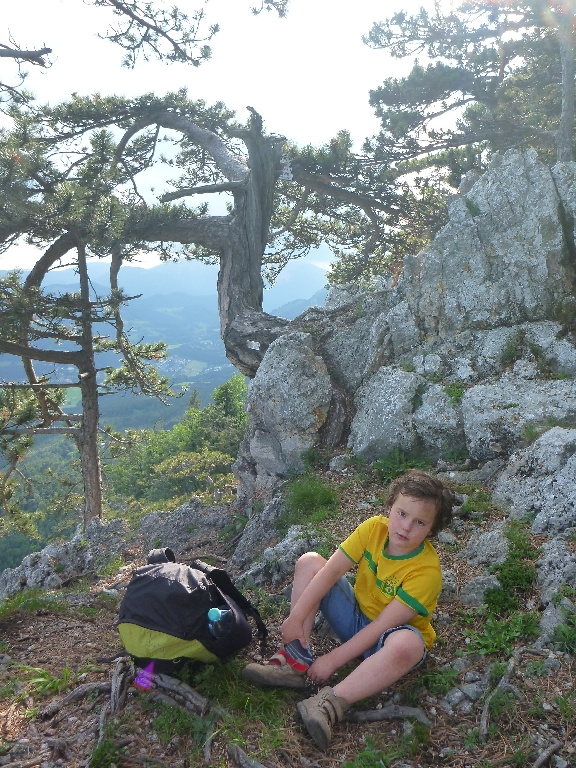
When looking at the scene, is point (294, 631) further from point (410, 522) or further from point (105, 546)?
point (105, 546)

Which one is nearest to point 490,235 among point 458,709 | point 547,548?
point 547,548

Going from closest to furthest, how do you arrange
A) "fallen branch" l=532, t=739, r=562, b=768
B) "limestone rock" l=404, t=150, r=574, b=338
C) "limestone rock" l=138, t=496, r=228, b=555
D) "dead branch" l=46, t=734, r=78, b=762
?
"fallen branch" l=532, t=739, r=562, b=768
"dead branch" l=46, t=734, r=78, b=762
"limestone rock" l=404, t=150, r=574, b=338
"limestone rock" l=138, t=496, r=228, b=555

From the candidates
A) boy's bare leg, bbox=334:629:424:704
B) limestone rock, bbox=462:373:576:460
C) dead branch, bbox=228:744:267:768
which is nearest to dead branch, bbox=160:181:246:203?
limestone rock, bbox=462:373:576:460

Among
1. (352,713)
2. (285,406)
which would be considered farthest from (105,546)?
(352,713)

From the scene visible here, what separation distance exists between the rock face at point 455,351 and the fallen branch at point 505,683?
2737 mm

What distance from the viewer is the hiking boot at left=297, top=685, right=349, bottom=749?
2895mm

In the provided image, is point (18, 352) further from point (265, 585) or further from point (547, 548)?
point (547, 548)

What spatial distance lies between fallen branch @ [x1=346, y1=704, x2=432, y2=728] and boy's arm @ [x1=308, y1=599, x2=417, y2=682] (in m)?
0.27

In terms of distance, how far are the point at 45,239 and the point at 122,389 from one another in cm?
432

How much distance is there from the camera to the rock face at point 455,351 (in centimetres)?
630

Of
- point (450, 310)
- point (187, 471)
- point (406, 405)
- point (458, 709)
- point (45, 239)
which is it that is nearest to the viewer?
point (458, 709)

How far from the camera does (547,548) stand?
4.18 m

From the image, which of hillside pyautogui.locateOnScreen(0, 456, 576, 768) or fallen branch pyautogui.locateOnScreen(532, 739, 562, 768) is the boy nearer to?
hillside pyautogui.locateOnScreen(0, 456, 576, 768)

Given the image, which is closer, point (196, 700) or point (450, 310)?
point (196, 700)
